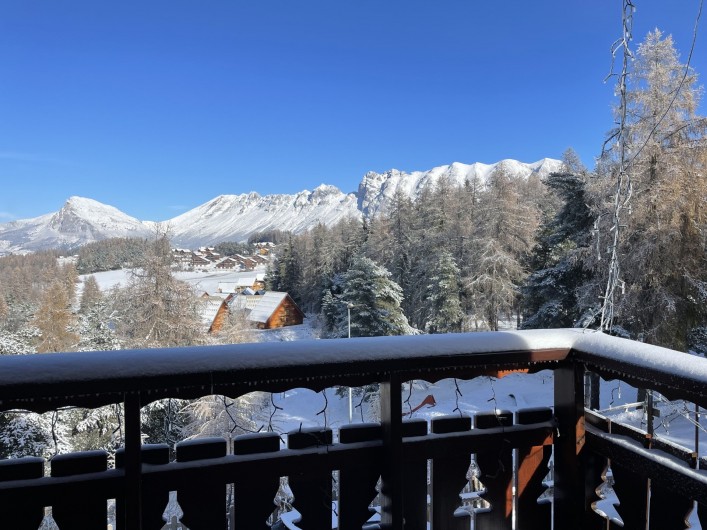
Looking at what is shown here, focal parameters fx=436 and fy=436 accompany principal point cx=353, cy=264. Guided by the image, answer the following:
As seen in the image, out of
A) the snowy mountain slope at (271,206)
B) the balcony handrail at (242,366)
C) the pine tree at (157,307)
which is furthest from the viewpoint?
the snowy mountain slope at (271,206)

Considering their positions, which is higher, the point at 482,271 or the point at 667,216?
the point at 667,216

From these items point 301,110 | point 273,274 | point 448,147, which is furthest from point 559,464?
point 448,147

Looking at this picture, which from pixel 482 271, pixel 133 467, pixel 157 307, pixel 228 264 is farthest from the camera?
pixel 228 264

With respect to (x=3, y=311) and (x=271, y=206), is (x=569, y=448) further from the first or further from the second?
(x=271, y=206)

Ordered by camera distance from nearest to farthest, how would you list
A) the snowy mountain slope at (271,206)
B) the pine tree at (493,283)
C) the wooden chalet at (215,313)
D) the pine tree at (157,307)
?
the pine tree at (157,307) < the wooden chalet at (215,313) < the pine tree at (493,283) < the snowy mountain slope at (271,206)

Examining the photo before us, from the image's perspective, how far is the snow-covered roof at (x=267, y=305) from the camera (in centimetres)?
2227

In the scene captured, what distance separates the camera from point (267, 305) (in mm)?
23344

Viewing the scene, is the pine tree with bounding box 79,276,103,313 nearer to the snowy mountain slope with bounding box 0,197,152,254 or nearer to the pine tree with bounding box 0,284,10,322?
the pine tree with bounding box 0,284,10,322

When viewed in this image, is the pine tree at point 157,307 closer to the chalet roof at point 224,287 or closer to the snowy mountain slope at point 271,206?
the chalet roof at point 224,287

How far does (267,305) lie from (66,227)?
11313mm

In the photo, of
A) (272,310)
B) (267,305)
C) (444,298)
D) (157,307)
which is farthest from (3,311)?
(444,298)

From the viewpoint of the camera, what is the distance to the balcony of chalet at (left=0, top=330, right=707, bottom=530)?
0.88 m

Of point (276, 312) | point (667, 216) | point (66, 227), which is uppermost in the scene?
point (66, 227)

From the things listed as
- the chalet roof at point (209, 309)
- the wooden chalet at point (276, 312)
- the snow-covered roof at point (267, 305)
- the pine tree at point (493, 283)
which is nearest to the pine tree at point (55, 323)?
the chalet roof at point (209, 309)
